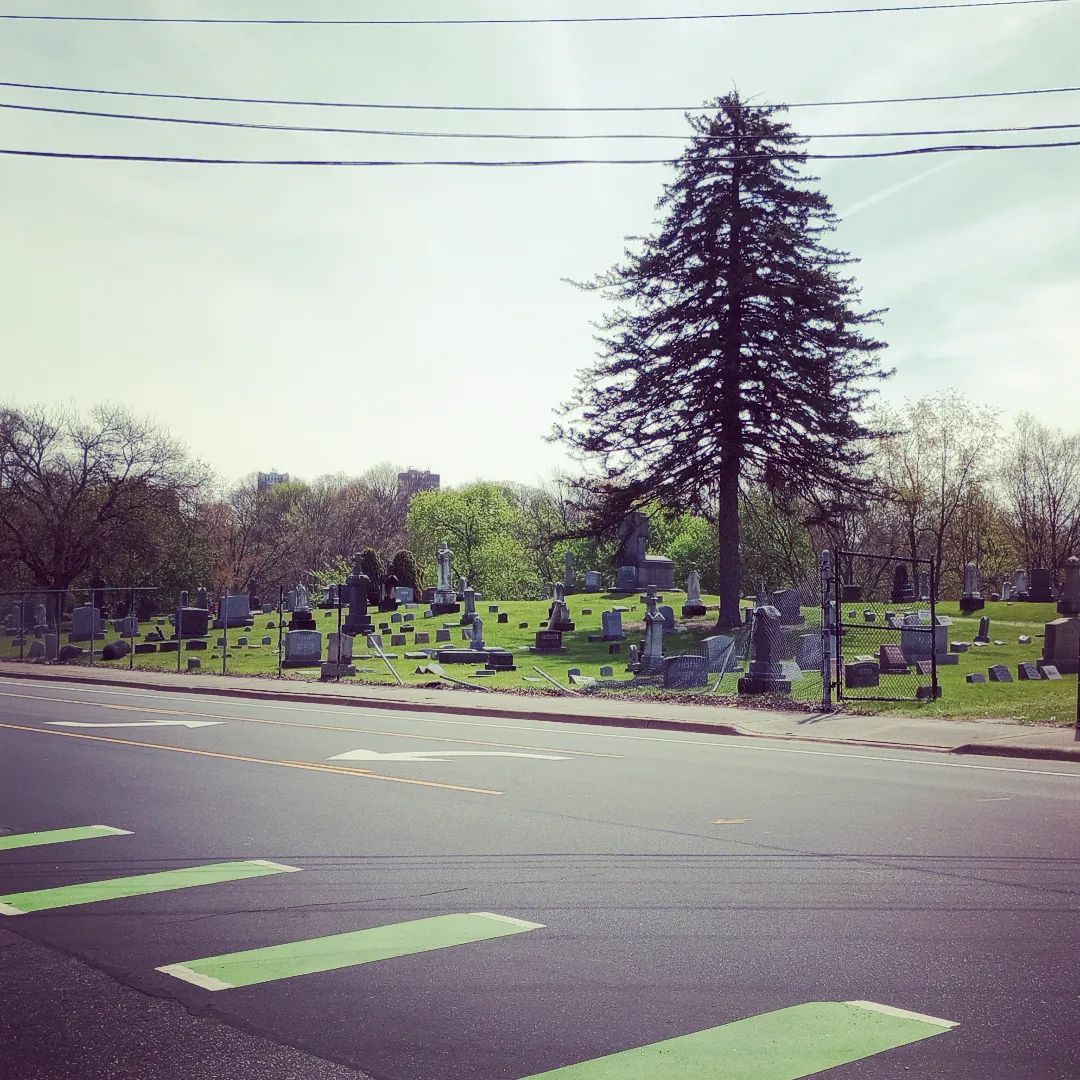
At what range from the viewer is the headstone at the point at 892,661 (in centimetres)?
2603

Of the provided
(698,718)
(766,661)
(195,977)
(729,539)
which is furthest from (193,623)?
(195,977)

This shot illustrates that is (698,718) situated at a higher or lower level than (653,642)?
lower

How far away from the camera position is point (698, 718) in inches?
730

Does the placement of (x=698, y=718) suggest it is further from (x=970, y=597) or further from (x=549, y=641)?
(x=970, y=597)

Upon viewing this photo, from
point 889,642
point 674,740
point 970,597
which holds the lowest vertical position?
point 674,740

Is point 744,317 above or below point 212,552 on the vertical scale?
above

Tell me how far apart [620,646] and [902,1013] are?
3196 cm

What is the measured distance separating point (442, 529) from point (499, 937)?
8110cm

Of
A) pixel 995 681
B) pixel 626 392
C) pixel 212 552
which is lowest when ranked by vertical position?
pixel 995 681

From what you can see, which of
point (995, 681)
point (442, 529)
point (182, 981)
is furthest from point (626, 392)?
point (442, 529)

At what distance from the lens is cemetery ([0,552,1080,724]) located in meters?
22.7

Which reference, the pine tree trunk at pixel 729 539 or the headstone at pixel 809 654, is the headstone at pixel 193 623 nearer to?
the pine tree trunk at pixel 729 539

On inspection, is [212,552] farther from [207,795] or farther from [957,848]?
[957,848]

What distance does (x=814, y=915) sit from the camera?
248 inches
